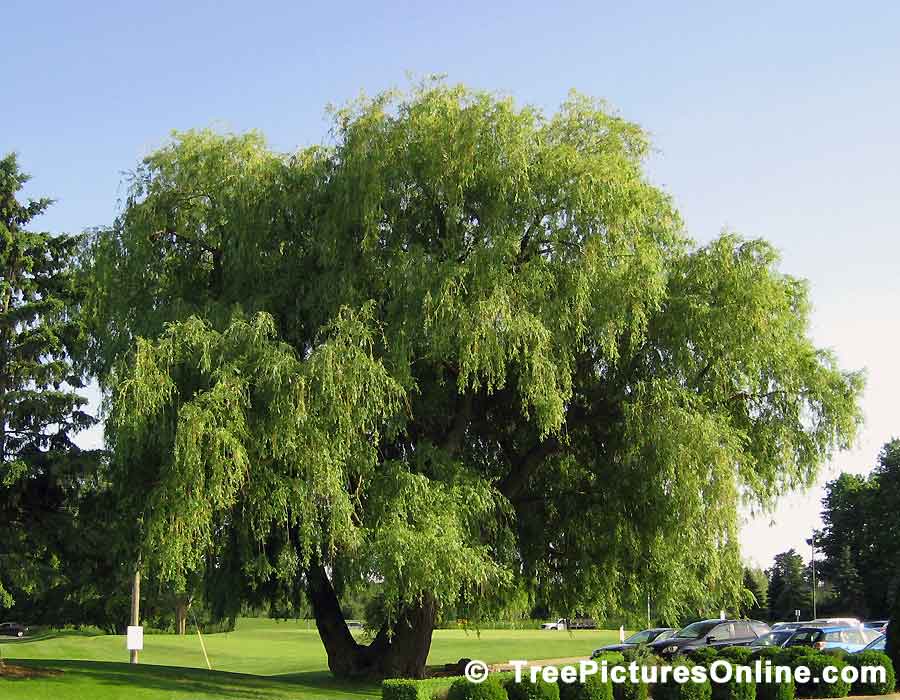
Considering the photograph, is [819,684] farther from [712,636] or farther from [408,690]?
[712,636]

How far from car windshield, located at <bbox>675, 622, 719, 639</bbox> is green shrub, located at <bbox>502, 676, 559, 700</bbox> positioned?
15.2 meters

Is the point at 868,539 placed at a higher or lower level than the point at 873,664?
higher

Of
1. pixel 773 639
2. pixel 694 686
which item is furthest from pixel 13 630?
pixel 694 686

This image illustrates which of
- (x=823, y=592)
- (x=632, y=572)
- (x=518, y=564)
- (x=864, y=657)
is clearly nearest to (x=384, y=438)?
(x=518, y=564)

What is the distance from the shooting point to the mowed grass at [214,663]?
19.6m

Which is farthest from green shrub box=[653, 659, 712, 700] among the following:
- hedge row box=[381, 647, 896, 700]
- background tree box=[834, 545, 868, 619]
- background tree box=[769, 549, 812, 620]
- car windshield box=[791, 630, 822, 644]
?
background tree box=[769, 549, 812, 620]

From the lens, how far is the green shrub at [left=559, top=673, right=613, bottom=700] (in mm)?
17297

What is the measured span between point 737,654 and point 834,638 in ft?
26.2

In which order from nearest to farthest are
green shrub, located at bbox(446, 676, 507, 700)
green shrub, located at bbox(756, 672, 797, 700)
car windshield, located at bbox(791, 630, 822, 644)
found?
green shrub, located at bbox(446, 676, 507, 700)
green shrub, located at bbox(756, 672, 797, 700)
car windshield, located at bbox(791, 630, 822, 644)

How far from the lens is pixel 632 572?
23609mm

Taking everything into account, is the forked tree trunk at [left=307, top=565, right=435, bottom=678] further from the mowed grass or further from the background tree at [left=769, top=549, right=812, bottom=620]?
the background tree at [left=769, top=549, right=812, bottom=620]

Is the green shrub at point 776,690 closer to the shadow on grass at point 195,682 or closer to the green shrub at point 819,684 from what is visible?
the green shrub at point 819,684

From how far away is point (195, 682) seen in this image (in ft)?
70.2

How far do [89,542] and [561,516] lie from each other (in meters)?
11.1
